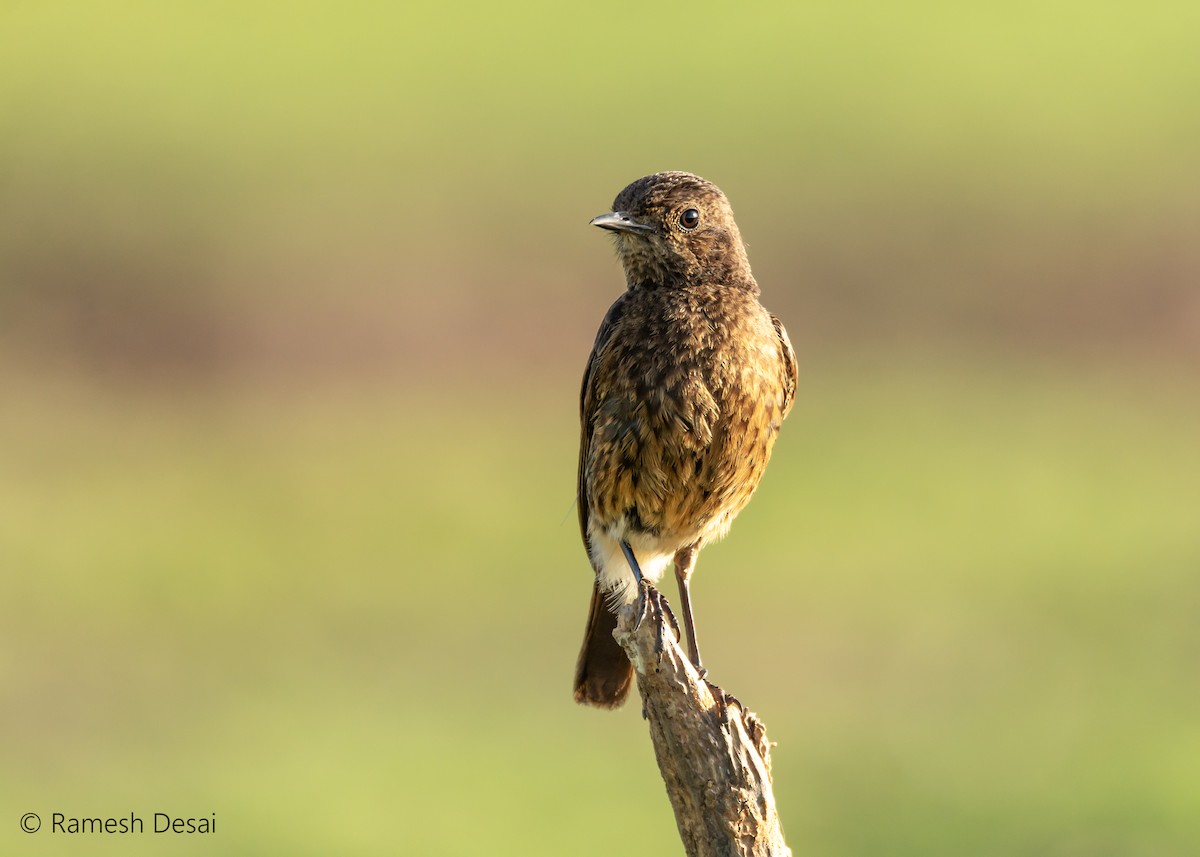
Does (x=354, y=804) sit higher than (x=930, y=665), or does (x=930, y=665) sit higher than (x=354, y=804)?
(x=930, y=665)

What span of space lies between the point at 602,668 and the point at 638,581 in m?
0.78

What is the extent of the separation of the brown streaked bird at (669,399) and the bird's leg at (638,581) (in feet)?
0.04

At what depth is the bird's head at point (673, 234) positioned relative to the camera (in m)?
7.91

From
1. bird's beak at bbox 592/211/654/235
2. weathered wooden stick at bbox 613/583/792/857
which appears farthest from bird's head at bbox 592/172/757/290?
weathered wooden stick at bbox 613/583/792/857

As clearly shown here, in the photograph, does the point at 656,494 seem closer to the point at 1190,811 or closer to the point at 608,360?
the point at 608,360

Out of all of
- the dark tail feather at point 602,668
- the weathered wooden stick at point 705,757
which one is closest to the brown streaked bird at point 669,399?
the dark tail feather at point 602,668

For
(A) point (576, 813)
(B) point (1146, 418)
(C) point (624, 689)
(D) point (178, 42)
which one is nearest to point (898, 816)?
(A) point (576, 813)

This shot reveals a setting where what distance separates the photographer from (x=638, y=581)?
295 inches

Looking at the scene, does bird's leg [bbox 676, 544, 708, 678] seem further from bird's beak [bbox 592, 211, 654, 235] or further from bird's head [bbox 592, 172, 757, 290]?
bird's beak [bbox 592, 211, 654, 235]

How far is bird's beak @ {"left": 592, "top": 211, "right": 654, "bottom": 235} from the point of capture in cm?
782

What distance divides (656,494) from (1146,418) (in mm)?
16429

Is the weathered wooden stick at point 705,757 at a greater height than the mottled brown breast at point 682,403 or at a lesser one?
lesser

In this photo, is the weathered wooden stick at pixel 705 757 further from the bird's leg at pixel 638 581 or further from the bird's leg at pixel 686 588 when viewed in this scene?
the bird's leg at pixel 686 588

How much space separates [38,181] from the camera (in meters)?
24.3
